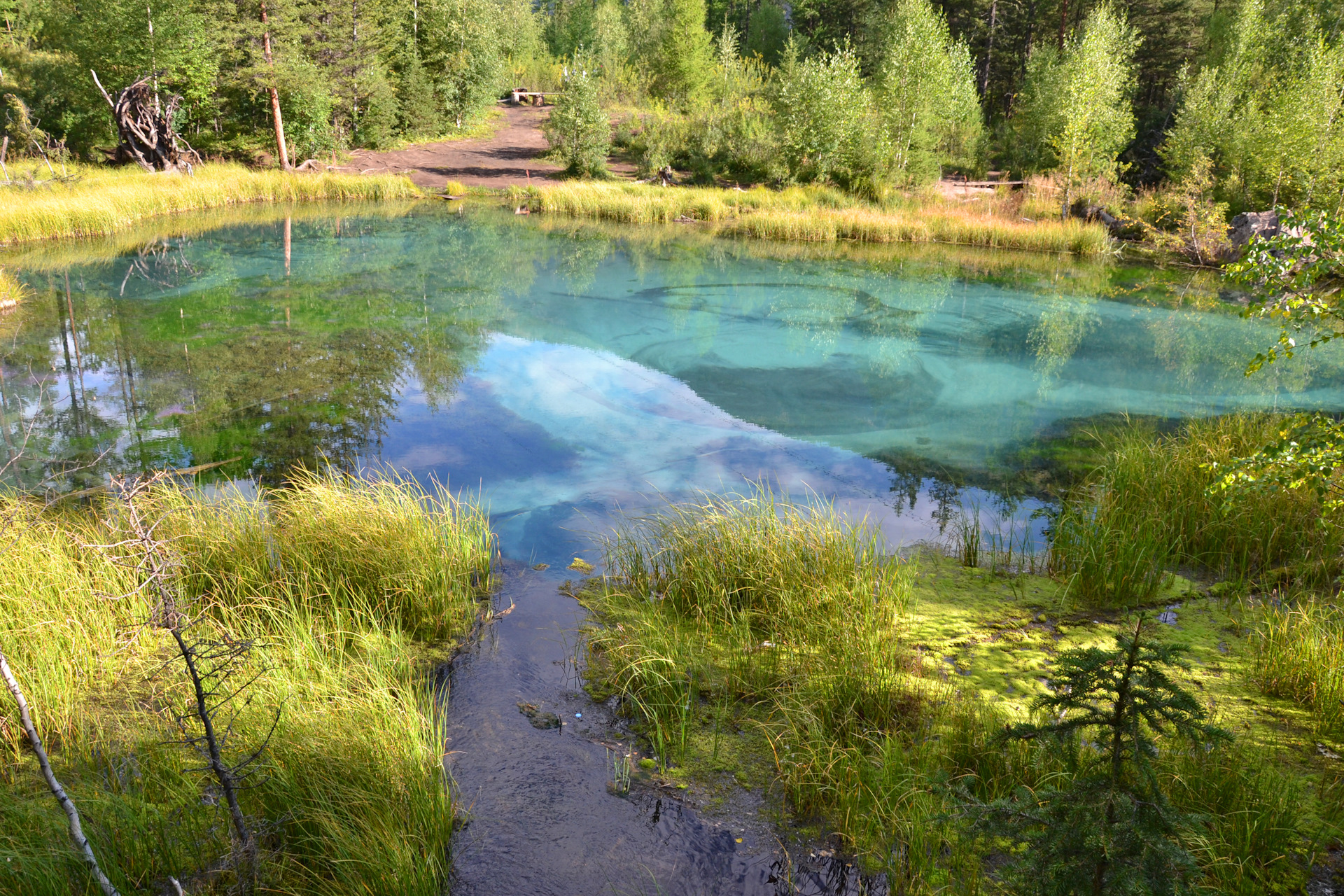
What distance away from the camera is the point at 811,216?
66.7 feet

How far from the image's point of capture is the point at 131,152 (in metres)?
23.2

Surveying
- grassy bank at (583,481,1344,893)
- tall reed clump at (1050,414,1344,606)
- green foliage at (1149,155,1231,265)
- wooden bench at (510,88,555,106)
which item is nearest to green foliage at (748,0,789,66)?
wooden bench at (510,88,555,106)

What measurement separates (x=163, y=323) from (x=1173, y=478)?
11730 millimetres

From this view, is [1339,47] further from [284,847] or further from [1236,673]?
[284,847]

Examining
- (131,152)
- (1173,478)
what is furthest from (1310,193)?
(131,152)

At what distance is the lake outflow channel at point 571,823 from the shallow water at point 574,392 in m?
0.01

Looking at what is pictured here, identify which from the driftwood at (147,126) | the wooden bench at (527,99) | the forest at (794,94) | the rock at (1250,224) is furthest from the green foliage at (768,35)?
the driftwood at (147,126)

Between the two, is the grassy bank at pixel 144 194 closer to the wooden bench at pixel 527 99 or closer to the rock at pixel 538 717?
the rock at pixel 538 717

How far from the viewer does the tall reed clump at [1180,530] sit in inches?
197

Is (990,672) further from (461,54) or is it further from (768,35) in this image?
(768,35)

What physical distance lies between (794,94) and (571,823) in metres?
25.2

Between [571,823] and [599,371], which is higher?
[599,371]

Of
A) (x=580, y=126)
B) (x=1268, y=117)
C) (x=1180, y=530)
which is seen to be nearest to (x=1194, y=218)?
(x=1268, y=117)

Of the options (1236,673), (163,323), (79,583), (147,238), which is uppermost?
(147,238)
